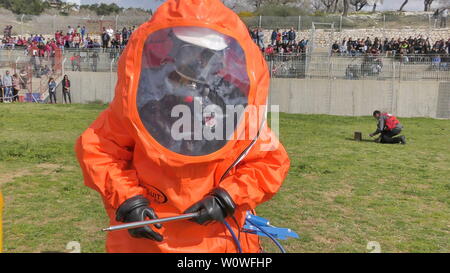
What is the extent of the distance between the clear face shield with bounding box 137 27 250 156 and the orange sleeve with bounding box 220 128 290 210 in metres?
0.22

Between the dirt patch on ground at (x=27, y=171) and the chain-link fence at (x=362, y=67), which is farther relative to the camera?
the chain-link fence at (x=362, y=67)

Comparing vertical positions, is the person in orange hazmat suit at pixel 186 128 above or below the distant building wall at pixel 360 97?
above

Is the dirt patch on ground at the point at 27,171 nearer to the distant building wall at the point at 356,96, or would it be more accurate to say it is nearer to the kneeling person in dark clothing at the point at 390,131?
the kneeling person in dark clothing at the point at 390,131

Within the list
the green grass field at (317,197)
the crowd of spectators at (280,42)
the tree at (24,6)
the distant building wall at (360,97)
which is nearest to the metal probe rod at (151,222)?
the green grass field at (317,197)

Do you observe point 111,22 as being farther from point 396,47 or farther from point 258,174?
point 258,174

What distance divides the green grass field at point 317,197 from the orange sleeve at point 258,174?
2445mm

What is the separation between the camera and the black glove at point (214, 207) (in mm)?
2227

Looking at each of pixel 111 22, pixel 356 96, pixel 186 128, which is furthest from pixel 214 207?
pixel 111 22

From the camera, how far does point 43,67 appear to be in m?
23.9

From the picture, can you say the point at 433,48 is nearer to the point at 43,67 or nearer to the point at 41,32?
the point at 43,67

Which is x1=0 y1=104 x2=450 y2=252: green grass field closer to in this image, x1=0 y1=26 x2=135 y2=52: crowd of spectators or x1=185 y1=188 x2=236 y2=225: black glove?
x1=185 y1=188 x2=236 y2=225: black glove

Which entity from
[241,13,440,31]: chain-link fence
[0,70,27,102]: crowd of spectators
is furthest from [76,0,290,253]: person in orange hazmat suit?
[241,13,440,31]: chain-link fence

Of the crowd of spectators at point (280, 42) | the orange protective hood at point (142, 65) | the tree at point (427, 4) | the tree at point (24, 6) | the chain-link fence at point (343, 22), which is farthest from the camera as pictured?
the tree at point (24, 6)

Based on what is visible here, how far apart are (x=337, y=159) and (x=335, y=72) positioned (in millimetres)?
11311
